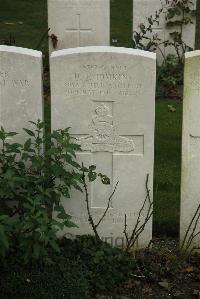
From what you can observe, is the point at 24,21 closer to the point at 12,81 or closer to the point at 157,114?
the point at 157,114

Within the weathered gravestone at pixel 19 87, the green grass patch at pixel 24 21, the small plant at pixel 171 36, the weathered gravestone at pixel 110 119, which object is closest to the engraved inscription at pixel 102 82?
the weathered gravestone at pixel 110 119

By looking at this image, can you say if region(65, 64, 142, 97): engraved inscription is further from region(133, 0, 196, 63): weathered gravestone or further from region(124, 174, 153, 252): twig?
region(133, 0, 196, 63): weathered gravestone

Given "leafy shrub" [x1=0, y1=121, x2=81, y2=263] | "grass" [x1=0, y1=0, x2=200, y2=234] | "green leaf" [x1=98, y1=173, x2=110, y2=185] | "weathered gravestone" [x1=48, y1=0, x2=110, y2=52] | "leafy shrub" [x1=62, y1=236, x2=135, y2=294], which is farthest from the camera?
"weathered gravestone" [x1=48, y1=0, x2=110, y2=52]

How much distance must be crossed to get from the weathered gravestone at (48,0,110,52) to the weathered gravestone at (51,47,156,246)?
13.8ft

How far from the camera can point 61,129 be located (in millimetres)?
5129

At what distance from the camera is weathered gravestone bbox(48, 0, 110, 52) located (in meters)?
9.15

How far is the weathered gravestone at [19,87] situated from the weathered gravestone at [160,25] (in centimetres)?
487

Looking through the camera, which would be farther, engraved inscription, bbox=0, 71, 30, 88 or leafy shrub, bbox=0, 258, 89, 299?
engraved inscription, bbox=0, 71, 30, 88

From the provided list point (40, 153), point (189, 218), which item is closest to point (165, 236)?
point (189, 218)

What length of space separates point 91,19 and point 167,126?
82.2 inches

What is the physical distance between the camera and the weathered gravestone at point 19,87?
16.6ft

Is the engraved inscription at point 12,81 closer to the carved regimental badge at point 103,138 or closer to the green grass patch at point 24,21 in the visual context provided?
the carved regimental badge at point 103,138

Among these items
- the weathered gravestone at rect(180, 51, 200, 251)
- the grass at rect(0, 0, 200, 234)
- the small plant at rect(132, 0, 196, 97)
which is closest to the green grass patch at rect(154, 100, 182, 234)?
the grass at rect(0, 0, 200, 234)

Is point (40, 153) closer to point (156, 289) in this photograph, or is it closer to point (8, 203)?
point (8, 203)
